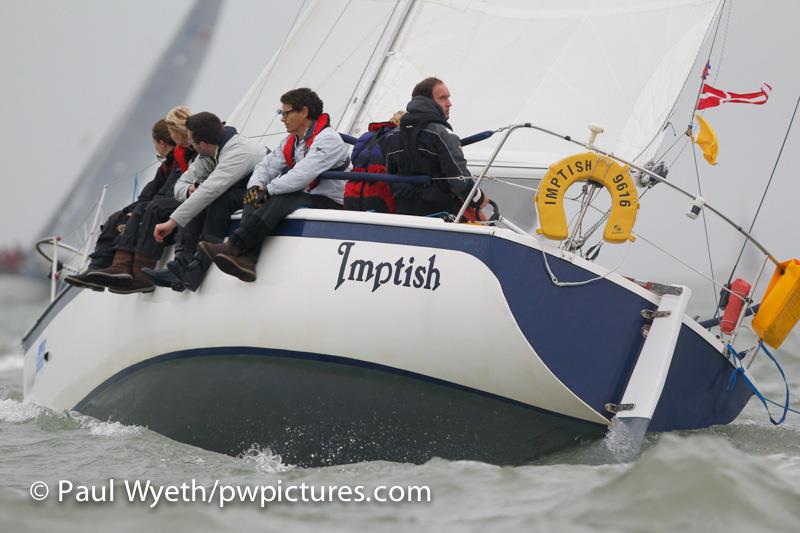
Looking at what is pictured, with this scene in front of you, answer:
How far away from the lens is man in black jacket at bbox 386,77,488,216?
5.17 meters

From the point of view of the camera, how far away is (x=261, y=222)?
17.5 ft

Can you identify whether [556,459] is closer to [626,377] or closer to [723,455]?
[626,377]

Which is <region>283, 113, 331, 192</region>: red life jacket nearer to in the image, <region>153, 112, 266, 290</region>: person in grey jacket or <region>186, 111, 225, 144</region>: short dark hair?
<region>153, 112, 266, 290</region>: person in grey jacket

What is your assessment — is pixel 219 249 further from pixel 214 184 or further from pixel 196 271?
pixel 214 184

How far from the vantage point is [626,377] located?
16.2 feet

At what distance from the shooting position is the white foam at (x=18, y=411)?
699cm

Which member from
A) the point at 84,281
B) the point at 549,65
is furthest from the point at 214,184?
the point at 549,65

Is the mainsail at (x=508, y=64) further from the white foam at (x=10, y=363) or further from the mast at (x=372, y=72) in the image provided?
the white foam at (x=10, y=363)

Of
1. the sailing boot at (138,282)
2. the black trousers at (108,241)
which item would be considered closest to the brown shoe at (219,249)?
the sailing boot at (138,282)

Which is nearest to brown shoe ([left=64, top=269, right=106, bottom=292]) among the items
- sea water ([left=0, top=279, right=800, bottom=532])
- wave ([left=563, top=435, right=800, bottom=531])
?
sea water ([left=0, top=279, right=800, bottom=532])

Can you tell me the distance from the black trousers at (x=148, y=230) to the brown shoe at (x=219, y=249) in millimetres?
787

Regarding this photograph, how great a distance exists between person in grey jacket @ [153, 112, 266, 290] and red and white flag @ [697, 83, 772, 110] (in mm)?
2395

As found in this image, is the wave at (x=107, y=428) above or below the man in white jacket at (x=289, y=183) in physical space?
below

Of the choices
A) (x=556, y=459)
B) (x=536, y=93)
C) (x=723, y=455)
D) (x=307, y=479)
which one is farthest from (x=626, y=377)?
(x=536, y=93)
